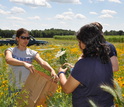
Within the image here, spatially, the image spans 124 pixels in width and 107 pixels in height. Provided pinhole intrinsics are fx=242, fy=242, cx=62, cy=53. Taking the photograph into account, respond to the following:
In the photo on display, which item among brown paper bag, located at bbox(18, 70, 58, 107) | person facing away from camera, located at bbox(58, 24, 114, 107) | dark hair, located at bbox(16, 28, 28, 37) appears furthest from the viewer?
dark hair, located at bbox(16, 28, 28, 37)

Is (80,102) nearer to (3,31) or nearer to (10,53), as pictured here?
(10,53)

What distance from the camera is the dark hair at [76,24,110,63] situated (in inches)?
78.1

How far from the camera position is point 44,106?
289 cm

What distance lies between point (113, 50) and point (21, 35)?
1302mm

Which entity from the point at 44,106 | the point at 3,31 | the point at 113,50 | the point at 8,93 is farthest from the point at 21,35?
the point at 3,31

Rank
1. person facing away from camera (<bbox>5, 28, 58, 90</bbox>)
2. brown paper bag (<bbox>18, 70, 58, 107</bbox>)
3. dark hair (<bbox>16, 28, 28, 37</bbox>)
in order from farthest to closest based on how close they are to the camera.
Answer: dark hair (<bbox>16, 28, 28, 37</bbox>), person facing away from camera (<bbox>5, 28, 58, 90</bbox>), brown paper bag (<bbox>18, 70, 58, 107</bbox>)

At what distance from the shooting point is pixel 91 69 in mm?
1973

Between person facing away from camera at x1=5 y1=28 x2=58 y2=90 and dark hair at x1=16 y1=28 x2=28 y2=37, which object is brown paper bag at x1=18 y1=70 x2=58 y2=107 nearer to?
person facing away from camera at x1=5 y1=28 x2=58 y2=90

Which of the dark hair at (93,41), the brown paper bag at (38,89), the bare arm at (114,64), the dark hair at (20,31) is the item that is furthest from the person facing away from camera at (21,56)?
the dark hair at (93,41)

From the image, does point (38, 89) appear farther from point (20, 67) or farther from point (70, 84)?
point (70, 84)

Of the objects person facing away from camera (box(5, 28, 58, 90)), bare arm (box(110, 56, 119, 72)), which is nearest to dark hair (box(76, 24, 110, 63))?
bare arm (box(110, 56, 119, 72))

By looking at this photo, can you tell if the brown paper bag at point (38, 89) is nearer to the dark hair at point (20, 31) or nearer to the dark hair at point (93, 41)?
the dark hair at point (20, 31)

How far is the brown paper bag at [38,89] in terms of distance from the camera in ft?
8.94

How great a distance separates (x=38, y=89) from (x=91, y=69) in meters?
1.00
